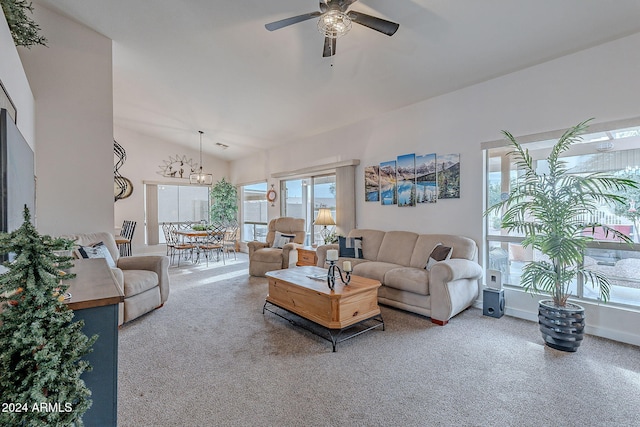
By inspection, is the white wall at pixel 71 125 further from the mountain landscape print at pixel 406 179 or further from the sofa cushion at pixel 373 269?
the mountain landscape print at pixel 406 179

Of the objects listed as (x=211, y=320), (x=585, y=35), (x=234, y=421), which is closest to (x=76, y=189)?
(x=211, y=320)

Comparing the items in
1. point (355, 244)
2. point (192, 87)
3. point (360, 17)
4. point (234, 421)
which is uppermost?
point (192, 87)

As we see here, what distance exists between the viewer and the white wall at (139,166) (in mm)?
7898

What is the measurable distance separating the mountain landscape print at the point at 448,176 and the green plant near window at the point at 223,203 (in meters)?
6.45

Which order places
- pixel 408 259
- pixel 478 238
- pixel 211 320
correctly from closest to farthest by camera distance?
pixel 211 320 → pixel 478 238 → pixel 408 259

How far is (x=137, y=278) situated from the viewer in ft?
11.2

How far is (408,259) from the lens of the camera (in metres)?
4.17

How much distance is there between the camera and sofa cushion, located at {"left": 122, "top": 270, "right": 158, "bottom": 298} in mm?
3260

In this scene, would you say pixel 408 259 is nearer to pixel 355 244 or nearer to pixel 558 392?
pixel 355 244

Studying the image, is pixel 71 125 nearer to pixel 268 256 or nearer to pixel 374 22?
pixel 268 256

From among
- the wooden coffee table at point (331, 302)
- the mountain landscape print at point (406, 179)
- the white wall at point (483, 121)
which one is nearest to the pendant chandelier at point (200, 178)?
the white wall at point (483, 121)

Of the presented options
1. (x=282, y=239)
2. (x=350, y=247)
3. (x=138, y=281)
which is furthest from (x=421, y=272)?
(x=138, y=281)

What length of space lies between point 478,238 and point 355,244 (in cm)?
170

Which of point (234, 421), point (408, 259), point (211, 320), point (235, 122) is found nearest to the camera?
point (234, 421)
